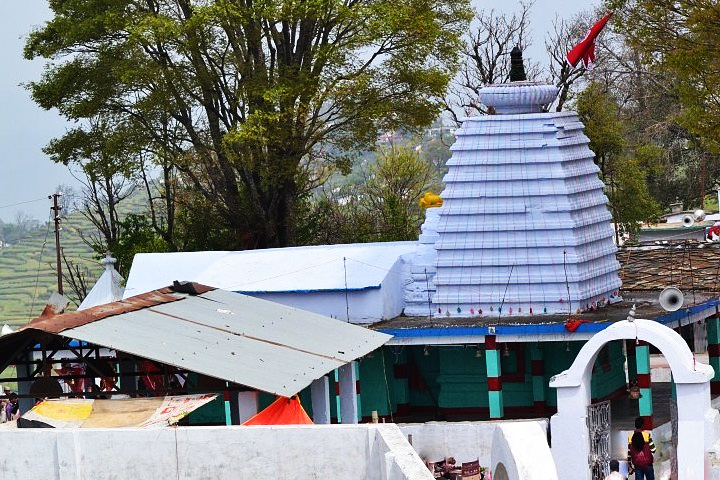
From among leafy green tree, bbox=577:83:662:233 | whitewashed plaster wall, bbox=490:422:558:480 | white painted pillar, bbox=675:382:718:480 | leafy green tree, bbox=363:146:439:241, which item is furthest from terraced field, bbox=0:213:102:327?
whitewashed plaster wall, bbox=490:422:558:480

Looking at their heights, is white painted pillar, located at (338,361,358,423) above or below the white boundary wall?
Result: below

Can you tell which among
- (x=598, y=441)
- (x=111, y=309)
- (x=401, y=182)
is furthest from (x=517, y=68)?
(x=401, y=182)

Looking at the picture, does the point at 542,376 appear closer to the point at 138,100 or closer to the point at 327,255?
the point at 327,255

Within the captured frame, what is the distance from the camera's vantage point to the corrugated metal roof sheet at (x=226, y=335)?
21.2 m

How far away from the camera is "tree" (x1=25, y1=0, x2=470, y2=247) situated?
43469 mm

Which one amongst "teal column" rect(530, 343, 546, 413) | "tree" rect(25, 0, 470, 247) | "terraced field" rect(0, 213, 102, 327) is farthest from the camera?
"terraced field" rect(0, 213, 102, 327)

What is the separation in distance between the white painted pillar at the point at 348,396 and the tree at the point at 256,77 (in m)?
15.3

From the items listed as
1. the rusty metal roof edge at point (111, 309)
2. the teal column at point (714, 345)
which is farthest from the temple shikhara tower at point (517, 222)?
the rusty metal roof edge at point (111, 309)

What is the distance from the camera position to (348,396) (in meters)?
27.9

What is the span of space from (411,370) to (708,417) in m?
9.07

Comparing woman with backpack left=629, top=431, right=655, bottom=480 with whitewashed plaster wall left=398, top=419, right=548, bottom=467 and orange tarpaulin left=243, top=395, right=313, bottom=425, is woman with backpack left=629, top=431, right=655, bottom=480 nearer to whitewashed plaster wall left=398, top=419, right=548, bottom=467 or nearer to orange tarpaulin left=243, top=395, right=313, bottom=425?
whitewashed plaster wall left=398, top=419, right=548, bottom=467

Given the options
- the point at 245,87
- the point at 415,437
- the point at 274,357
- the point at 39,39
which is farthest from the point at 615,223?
the point at 274,357

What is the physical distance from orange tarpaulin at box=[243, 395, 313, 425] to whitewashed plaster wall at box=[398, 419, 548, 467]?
6611mm

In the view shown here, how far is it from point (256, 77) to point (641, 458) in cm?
2144
